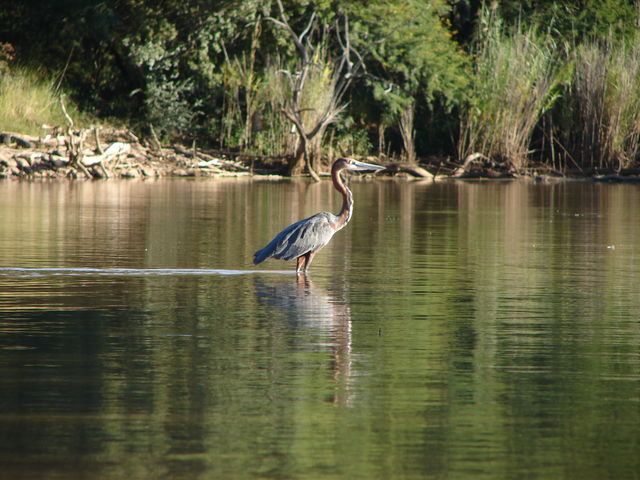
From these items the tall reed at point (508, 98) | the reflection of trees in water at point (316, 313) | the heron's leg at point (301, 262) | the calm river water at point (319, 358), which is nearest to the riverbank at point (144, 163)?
the tall reed at point (508, 98)

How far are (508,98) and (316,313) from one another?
83.0 feet

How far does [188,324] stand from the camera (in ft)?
25.6

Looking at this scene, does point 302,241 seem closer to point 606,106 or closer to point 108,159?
point 108,159

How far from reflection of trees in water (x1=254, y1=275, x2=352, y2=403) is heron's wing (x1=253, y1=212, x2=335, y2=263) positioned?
0.25 metres

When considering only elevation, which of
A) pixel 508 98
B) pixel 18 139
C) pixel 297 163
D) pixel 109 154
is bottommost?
pixel 297 163

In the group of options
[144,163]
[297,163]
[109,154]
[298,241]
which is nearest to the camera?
[298,241]

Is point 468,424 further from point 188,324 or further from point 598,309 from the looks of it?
point 598,309

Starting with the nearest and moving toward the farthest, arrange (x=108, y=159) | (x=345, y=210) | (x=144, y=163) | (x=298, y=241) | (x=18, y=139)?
(x=298, y=241) → (x=345, y=210) → (x=18, y=139) → (x=108, y=159) → (x=144, y=163)

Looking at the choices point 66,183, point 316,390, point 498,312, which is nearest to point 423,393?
point 316,390

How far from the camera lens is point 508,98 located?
1283 inches

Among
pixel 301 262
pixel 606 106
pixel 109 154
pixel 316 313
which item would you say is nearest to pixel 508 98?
pixel 606 106

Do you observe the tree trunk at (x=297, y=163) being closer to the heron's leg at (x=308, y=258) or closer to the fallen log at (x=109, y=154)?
the fallen log at (x=109, y=154)

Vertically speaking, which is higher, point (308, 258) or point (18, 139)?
point (18, 139)

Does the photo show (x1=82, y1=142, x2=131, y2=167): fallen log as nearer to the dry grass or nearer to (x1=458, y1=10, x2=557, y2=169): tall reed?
the dry grass
